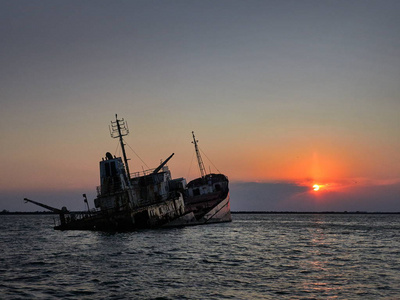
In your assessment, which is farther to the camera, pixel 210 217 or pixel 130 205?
pixel 210 217

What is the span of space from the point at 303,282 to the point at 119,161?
1458 inches

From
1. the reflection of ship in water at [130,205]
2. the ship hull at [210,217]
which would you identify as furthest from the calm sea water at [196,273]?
the ship hull at [210,217]

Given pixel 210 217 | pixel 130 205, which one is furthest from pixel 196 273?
pixel 210 217

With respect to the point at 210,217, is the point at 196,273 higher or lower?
higher

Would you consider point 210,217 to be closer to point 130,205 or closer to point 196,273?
point 130,205

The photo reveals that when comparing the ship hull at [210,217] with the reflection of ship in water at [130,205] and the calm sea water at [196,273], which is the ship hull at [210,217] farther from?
the calm sea water at [196,273]

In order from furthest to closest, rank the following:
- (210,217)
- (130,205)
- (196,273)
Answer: (210,217) < (130,205) < (196,273)

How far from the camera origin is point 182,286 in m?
17.0

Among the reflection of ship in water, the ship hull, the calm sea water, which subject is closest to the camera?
the calm sea water

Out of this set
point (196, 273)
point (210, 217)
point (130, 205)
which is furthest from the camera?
point (210, 217)

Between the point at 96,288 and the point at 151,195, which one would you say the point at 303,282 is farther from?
the point at 151,195

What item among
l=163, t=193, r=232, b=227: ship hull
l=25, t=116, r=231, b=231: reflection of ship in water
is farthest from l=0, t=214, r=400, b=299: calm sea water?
l=163, t=193, r=232, b=227: ship hull

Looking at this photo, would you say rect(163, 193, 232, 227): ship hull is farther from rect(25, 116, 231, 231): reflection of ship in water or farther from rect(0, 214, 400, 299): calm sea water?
rect(0, 214, 400, 299): calm sea water

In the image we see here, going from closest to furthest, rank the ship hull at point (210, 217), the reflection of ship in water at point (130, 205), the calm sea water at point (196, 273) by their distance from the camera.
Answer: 1. the calm sea water at point (196, 273)
2. the reflection of ship in water at point (130, 205)
3. the ship hull at point (210, 217)
